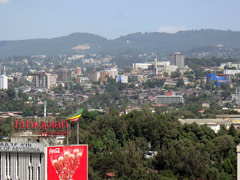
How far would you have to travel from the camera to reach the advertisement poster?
128ft

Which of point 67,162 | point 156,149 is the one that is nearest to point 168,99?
point 156,149

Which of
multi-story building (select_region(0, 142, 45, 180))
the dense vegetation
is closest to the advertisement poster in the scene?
multi-story building (select_region(0, 142, 45, 180))

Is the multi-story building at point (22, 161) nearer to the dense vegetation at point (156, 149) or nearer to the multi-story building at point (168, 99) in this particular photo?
the dense vegetation at point (156, 149)

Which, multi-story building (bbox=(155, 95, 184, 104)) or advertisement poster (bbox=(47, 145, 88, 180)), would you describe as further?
multi-story building (bbox=(155, 95, 184, 104))

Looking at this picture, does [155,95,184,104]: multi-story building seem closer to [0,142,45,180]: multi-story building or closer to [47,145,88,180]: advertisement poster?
[47,145,88,180]: advertisement poster

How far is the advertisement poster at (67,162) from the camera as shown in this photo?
1535 inches

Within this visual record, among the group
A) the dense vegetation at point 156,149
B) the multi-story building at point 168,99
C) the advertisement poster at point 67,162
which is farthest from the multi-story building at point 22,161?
the multi-story building at point 168,99

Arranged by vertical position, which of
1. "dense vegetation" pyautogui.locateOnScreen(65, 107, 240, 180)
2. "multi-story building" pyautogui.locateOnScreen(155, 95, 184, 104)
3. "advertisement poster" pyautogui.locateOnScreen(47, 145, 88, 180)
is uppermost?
"advertisement poster" pyautogui.locateOnScreen(47, 145, 88, 180)

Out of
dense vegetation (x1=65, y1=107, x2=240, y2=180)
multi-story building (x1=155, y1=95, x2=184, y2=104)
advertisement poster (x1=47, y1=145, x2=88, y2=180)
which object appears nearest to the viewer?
advertisement poster (x1=47, y1=145, x2=88, y2=180)

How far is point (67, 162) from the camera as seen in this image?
39.8 m

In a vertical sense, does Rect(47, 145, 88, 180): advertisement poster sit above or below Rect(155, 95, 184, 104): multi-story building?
above

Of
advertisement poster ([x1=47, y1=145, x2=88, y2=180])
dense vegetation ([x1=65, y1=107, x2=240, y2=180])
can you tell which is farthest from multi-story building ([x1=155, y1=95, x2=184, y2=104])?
advertisement poster ([x1=47, y1=145, x2=88, y2=180])

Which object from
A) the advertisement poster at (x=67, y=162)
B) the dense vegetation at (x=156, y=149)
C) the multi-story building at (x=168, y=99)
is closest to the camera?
the advertisement poster at (x=67, y=162)

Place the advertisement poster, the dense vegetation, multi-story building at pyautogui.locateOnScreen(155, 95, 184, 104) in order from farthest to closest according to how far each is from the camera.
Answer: multi-story building at pyautogui.locateOnScreen(155, 95, 184, 104), the dense vegetation, the advertisement poster
